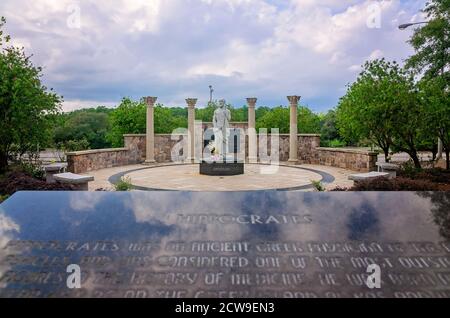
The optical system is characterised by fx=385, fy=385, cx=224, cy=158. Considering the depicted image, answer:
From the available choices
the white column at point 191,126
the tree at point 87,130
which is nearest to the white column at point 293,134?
the white column at point 191,126

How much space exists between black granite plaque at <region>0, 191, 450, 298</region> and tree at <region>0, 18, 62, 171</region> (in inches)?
475

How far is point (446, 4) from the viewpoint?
2073 centimetres

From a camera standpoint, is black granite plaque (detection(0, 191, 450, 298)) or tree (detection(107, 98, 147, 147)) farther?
tree (detection(107, 98, 147, 147))

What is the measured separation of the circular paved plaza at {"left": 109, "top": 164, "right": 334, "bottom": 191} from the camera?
49.7 feet

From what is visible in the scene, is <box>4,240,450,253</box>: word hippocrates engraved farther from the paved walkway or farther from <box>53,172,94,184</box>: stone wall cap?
the paved walkway

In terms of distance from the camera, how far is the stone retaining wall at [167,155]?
20.5 meters

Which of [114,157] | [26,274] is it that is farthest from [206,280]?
[114,157]

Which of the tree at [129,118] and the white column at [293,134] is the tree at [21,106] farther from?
the tree at [129,118]

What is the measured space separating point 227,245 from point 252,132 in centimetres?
2403

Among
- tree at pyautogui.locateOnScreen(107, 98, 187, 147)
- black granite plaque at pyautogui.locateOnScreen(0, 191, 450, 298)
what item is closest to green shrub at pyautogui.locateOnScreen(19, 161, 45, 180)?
black granite plaque at pyautogui.locateOnScreen(0, 191, 450, 298)

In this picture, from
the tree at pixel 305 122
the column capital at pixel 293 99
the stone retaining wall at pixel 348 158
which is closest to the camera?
the stone retaining wall at pixel 348 158

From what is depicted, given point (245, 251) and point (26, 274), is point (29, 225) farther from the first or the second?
point (245, 251)

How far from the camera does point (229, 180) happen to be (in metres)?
17.3

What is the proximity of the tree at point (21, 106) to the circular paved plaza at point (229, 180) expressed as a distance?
3.85 metres
